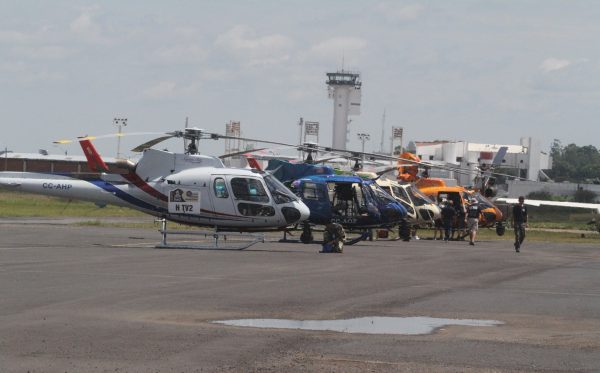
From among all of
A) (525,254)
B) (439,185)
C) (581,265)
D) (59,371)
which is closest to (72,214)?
(439,185)

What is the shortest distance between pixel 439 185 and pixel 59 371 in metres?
36.7

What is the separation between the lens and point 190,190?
92.7 feet

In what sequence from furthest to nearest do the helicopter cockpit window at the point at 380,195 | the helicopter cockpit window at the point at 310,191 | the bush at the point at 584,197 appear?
1. the bush at the point at 584,197
2. the helicopter cockpit window at the point at 380,195
3. the helicopter cockpit window at the point at 310,191

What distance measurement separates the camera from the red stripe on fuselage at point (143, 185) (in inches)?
1128

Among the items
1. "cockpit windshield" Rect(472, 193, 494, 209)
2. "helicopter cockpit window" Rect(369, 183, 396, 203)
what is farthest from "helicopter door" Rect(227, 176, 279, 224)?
"cockpit windshield" Rect(472, 193, 494, 209)

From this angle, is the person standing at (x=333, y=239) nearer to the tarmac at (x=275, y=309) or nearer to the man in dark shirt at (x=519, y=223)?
the tarmac at (x=275, y=309)

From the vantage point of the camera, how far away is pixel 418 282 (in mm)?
18516

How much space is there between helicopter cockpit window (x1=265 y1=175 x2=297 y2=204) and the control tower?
106m

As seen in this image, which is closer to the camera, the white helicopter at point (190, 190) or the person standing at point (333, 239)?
the person standing at point (333, 239)

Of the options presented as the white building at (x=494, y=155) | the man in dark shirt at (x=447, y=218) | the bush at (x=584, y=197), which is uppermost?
the white building at (x=494, y=155)

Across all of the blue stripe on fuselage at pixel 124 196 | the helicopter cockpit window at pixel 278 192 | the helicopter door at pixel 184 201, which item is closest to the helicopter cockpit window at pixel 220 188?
the helicopter door at pixel 184 201

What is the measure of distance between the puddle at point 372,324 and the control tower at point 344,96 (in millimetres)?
121906

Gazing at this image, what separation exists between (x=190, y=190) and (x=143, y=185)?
1.53 metres

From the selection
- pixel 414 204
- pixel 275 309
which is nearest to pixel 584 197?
pixel 414 204
